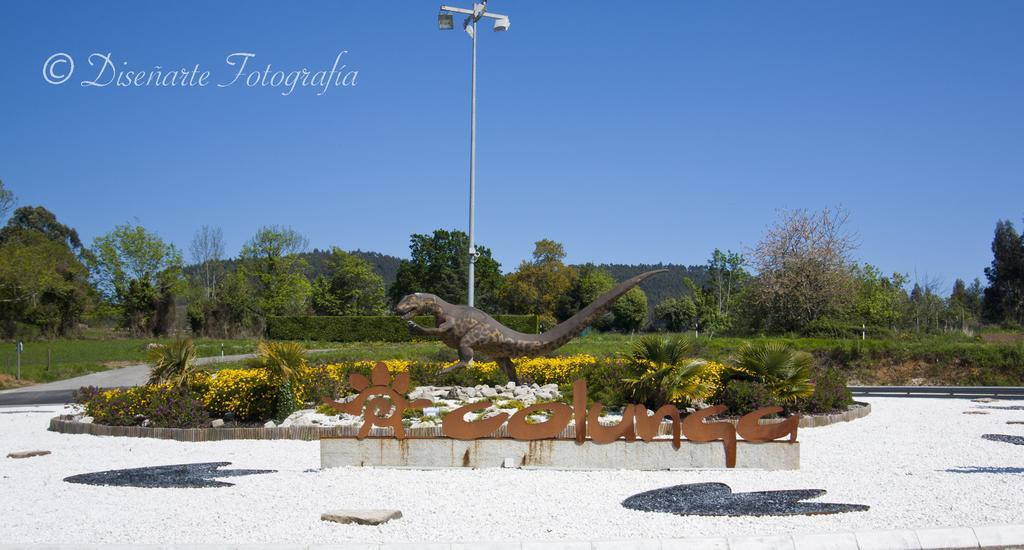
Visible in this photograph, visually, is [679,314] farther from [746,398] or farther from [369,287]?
[746,398]

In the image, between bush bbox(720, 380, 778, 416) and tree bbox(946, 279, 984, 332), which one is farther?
tree bbox(946, 279, 984, 332)

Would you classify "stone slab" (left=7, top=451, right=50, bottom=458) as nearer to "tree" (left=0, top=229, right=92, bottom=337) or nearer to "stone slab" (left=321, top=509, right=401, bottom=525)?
"stone slab" (left=321, top=509, right=401, bottom=525)

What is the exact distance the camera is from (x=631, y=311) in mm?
81375

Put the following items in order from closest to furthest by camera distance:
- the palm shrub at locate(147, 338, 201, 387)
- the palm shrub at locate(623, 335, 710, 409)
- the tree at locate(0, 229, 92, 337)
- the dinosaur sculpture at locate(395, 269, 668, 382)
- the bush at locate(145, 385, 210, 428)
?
the bush at locate(145, 385, 210, 428)
the palm shrub at locate(623, 335, 710, 409)
the palm shrub at locate(147, 338, 201, 387)
the dinosaur sculpture at locate(395, 269, 668, 382)
the tree at locate(0, 229, 92, 337)

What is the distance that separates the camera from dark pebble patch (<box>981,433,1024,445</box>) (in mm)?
12785

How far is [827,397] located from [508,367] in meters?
6.01

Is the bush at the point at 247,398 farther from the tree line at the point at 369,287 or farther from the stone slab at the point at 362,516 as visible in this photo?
the tree line at the point at 369,287

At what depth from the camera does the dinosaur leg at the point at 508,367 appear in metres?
16.9

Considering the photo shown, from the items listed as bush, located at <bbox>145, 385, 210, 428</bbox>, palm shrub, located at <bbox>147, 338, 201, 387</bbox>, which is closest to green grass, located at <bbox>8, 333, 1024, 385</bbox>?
palm shrub, located at <bbox>147, 338, 201, 387</bbox>

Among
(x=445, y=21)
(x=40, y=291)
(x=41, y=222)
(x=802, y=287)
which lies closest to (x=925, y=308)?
(x=802, y=287)

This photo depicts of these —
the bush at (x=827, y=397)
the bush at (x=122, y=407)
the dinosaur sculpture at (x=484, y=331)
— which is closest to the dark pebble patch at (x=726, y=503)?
the bush at (x=827, y=397)

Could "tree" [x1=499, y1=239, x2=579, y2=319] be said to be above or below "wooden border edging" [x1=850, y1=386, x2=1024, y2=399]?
above

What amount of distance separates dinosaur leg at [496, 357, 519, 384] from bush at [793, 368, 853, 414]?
210 inches

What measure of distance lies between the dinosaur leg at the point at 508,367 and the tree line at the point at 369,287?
23.6 metres
